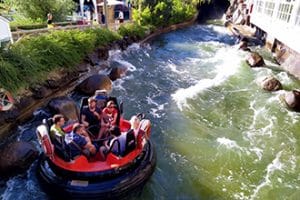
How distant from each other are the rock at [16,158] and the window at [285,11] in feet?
35.5

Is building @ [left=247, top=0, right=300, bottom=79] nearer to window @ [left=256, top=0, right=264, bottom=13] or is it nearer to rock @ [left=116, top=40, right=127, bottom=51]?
window @ [left=256, top=0, right=264, bottom=13]

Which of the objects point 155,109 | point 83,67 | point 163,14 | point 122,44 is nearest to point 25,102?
point 83,67

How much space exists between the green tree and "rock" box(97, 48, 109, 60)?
3.26 metres

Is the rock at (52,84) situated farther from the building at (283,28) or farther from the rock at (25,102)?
the building at (283,28)

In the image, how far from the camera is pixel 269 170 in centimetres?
613

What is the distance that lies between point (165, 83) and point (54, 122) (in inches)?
246

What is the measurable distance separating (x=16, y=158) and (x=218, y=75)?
8.42 meters

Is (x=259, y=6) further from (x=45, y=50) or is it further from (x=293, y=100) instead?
(x=45, y=50)

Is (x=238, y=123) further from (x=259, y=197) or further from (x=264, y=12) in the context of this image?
(x=264, y=12)

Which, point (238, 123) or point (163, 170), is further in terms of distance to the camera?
point (238, 123)

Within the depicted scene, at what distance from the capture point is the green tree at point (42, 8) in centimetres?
1305

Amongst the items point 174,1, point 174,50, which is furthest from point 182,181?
point 174,1

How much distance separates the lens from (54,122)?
5316mm

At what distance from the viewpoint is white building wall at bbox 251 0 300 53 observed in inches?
428
